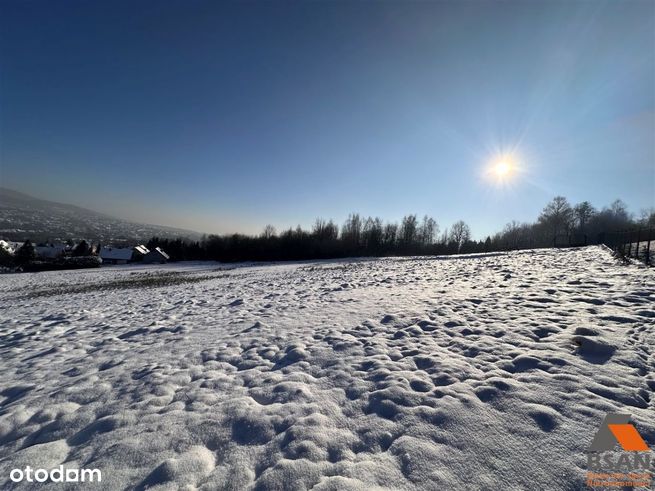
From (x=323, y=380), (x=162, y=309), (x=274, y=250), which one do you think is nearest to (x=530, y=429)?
(x=323, y=380)

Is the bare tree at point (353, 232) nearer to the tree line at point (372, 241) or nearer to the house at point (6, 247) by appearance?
the tree line at point (372, 241)

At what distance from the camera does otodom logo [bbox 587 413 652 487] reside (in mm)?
2404

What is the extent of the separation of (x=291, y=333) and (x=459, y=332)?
3995mm

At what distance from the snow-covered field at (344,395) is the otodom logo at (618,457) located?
0.10 meters

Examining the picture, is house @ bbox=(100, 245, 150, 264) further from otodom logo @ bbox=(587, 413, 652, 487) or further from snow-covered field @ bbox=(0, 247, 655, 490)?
otodom logo @ bbox=(587, 413, 652, 487)

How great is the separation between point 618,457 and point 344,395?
9.77ft

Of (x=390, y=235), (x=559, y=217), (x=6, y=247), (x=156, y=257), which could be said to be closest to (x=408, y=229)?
(x=390, y=235)

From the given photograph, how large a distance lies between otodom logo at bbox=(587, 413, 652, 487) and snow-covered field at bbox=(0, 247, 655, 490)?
10cm

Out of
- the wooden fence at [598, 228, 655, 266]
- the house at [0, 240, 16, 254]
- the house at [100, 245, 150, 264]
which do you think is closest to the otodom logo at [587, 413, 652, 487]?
the wooden fence at [598, 228, 655, 266]

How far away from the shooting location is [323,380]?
4.38 meters

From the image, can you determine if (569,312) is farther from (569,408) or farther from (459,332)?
(569,408)

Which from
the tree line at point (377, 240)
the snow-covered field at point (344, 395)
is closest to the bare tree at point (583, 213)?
the tree line at point (377, 240)

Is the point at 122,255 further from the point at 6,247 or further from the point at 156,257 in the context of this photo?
the point at 6,247

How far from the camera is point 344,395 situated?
3922 mm
